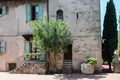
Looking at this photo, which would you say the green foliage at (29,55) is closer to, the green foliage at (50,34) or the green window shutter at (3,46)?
the green foliage at (50,34)

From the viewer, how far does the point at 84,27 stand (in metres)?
23.7

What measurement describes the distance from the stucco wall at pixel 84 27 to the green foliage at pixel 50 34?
194cm

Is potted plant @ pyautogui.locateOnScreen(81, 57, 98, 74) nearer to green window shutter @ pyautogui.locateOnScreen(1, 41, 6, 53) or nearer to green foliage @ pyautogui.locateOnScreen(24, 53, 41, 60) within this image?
green foliage @ pyautogui.locateOnScreen(24, 53, 41, 60)

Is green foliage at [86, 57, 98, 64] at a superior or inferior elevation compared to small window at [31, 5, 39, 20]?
inferior

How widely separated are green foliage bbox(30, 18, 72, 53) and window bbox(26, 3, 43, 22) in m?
2.62

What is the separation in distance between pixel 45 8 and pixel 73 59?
6111 mm

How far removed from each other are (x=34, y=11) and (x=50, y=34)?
460 cm

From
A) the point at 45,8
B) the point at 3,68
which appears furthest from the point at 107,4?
the point at 3,68

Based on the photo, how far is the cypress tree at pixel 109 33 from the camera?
86.2 ft

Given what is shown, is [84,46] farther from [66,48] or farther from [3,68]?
[3,68]

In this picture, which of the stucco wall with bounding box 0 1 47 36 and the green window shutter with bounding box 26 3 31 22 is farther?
the stucco wall with bounding box 0 1 47 36

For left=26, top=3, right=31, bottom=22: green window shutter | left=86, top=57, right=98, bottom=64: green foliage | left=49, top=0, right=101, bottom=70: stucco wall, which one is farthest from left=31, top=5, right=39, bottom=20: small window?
left=86, top=57, right=98, bottom=64: green foliage

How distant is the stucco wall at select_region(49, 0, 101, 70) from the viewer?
23453 millimetres

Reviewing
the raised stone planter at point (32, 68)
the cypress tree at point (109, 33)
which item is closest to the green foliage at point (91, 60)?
the raised stone planter at point (32, 68)
